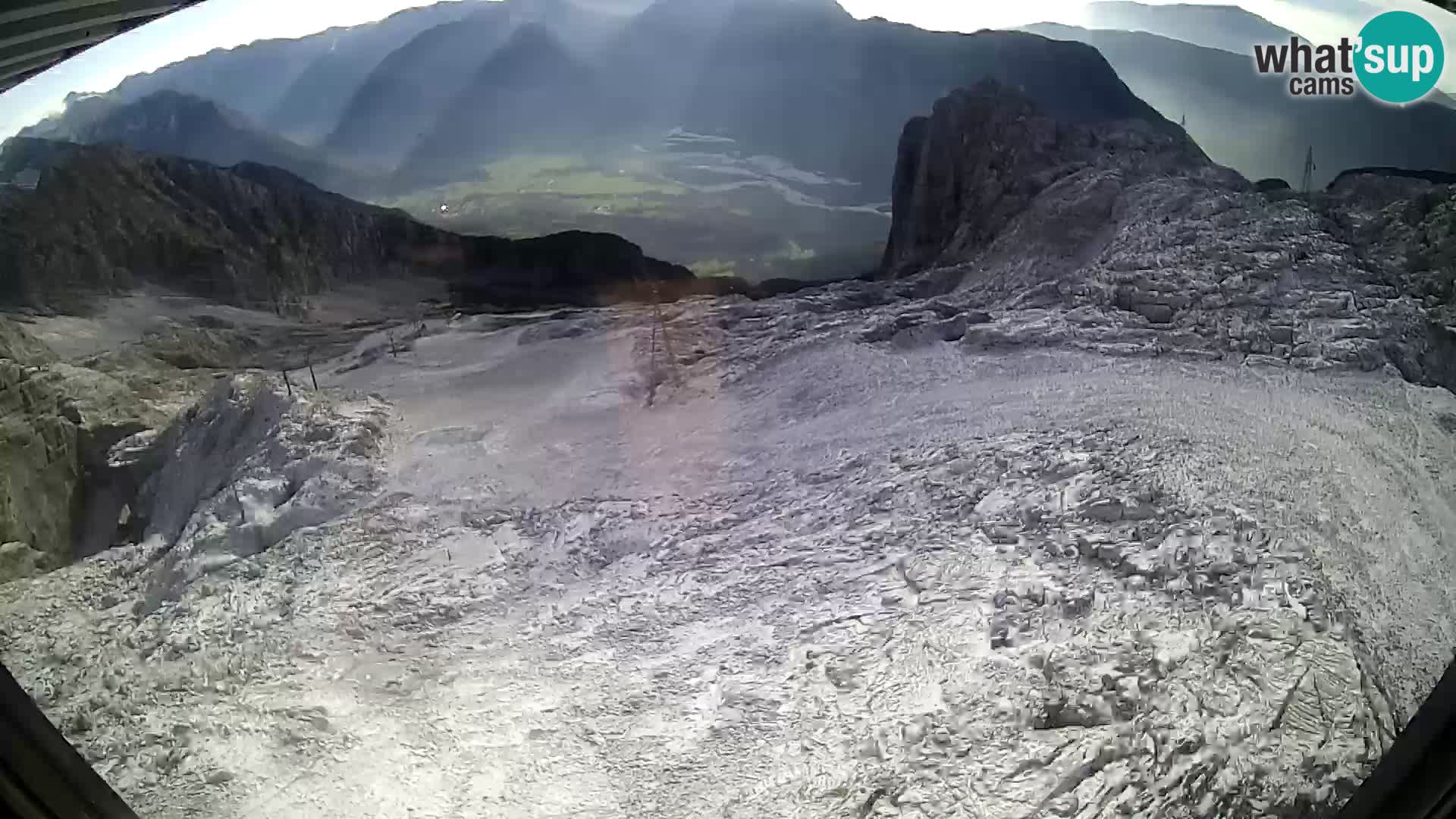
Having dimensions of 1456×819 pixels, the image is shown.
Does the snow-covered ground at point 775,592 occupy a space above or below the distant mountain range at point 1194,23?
below

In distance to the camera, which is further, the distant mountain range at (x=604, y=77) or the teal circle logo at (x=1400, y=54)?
the distant mountain range at (x=604, y=77)

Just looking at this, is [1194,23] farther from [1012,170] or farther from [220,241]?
[220,241]

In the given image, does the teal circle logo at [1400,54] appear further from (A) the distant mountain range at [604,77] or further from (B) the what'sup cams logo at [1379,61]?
(A) the distant mountain range at [604,77]

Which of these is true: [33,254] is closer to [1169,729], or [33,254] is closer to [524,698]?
[524,698]

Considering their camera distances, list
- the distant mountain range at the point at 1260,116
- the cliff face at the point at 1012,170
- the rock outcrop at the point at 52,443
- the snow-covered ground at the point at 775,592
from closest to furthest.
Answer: the snow-covered ground at the point at 775,592 → the distant mountain range at the point at 1260,116 → the rock outcrop at the point at 52,443 → the cliff face at the point at 1012,170

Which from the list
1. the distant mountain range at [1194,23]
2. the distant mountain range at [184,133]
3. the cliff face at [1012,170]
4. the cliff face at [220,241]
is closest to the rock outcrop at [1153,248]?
the cliff face at [1012,170]

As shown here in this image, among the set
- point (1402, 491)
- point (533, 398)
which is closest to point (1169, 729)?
point (1402, 491)

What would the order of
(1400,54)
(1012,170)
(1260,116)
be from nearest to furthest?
(1400,54) < (1260,116) < (1012,170)

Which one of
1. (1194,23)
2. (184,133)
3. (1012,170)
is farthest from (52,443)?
(1194,23)
